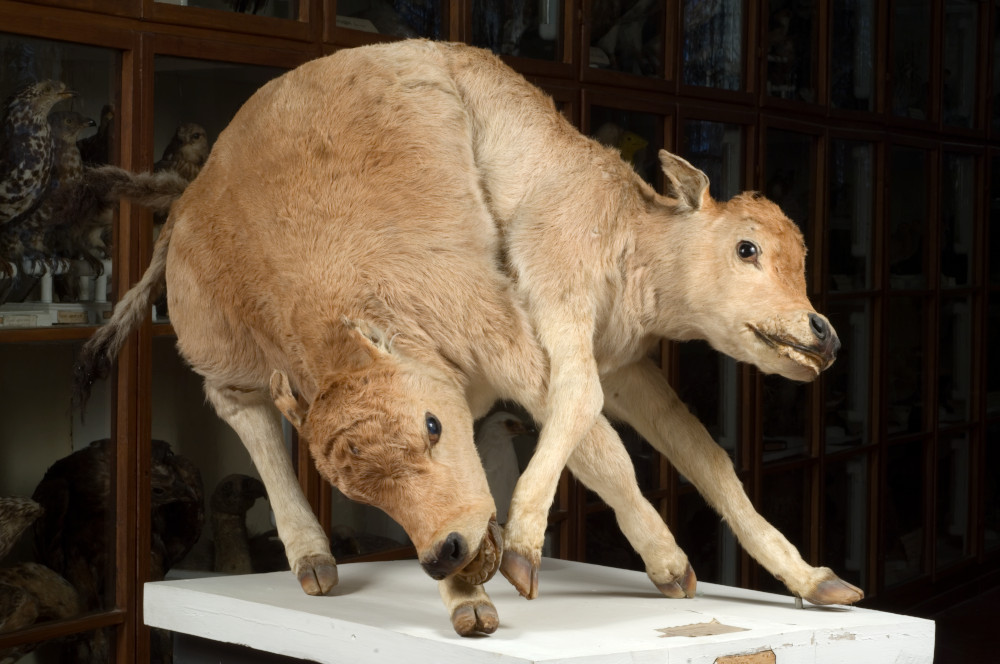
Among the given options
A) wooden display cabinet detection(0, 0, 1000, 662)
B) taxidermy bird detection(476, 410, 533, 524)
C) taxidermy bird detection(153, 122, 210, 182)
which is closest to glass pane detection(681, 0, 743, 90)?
wooden display cabinet detection(0, 0, 1000, 662)

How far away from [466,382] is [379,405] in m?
0.12

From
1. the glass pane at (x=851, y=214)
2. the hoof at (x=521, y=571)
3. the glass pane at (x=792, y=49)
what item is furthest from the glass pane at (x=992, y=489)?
the hoof at (x=521, y=571)

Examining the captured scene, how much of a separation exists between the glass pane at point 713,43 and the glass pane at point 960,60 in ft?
3.11

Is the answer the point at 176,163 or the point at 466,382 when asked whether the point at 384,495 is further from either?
the point at 176,163

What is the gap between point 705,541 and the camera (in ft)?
8.29

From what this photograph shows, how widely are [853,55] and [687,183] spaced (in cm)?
182

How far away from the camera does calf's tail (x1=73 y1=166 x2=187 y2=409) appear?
1.33 metres

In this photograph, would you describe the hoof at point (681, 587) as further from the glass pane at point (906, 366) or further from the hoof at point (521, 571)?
the glass pane at point (906, 366)

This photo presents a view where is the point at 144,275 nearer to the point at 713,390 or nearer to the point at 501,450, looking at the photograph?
the point at 501,450

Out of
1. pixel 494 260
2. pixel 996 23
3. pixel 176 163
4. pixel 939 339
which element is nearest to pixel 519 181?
pixel 494 260

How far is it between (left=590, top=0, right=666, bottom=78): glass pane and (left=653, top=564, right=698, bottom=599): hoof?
1.19m

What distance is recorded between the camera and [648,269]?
1.16 m

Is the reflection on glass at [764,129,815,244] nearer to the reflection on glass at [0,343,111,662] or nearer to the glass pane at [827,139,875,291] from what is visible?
the glass pane at [827,139,875,291]

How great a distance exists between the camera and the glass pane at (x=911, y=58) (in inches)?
116
